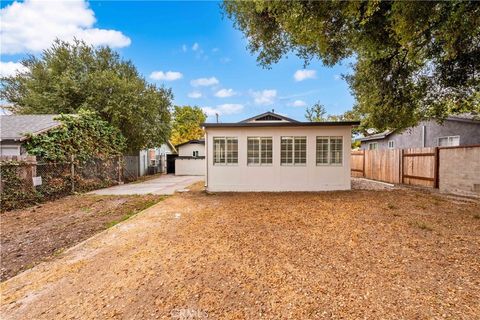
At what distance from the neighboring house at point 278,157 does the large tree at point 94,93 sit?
7.96 metres

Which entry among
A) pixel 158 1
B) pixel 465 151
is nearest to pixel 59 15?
pixel 158 1

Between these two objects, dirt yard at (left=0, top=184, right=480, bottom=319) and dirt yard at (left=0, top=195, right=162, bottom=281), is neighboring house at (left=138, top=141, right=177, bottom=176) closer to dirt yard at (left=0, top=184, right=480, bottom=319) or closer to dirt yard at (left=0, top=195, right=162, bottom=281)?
dirt yard at (left=0, top=195, right=162, bottom=281)

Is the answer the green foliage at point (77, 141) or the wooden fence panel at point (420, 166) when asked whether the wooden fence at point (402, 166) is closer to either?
the wooden fence panel at point (420, 166)

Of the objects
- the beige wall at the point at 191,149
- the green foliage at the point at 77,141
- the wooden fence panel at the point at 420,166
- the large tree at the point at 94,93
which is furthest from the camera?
the beige wall at the point at 191,149

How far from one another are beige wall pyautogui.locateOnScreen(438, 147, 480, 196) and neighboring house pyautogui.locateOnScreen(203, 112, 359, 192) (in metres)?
3.52

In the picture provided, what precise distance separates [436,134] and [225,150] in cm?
1237

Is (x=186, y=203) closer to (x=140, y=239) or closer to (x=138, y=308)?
(x=140, y=239)

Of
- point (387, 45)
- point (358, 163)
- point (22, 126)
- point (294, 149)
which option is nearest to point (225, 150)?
point (294, 149)

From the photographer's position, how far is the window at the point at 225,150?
10539 mm

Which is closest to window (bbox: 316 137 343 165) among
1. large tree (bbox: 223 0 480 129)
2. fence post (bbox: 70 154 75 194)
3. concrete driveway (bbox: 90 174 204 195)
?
large tree (bbox: 223 0 480 129)

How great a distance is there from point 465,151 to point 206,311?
1057 centimetres

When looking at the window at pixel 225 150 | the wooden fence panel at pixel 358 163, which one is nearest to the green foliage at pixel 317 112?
the wooden fence panel at pixel 358 163

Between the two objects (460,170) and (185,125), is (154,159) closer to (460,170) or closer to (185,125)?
(185,125)

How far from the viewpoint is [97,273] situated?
3.49 metres
